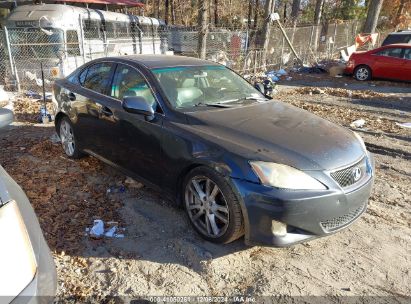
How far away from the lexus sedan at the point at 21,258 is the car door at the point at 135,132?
1.86 metres

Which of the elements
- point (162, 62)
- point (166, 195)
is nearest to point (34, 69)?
point (162, 62)

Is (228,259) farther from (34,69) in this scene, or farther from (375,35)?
(375,35)

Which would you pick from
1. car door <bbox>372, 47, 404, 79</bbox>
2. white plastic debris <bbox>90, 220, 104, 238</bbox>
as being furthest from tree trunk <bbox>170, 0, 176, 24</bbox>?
white plastic debris <bbox>90, 220, 104, 238</bbox>

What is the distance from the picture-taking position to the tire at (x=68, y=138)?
5211 mm

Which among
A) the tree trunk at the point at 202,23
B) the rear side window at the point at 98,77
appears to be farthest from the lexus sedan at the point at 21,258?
the tree trunk at the point at 202,23

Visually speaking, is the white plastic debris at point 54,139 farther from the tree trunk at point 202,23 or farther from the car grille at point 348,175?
the tree trunk at point 202,23

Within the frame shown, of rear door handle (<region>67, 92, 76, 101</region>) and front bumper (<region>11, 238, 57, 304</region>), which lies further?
rear door handle (<region>67, 92, 76, 101</region>)

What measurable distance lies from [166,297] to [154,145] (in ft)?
5.00

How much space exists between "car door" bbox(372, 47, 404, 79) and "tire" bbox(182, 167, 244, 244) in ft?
40.0

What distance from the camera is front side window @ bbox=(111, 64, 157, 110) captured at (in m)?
3.87

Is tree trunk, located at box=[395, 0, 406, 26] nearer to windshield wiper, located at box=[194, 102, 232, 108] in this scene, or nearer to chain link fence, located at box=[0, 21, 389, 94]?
chain link fence, located at box=[0, 21, 389, 94]

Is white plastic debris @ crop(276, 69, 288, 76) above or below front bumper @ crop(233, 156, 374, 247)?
below

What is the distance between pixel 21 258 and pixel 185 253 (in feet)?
5.75

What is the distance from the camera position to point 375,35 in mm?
21781
